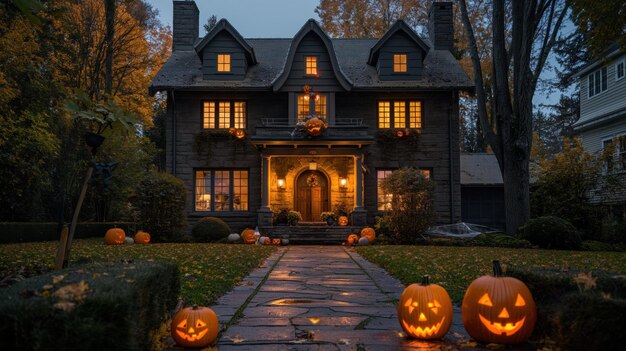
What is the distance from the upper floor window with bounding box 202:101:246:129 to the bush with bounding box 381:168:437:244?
710cm

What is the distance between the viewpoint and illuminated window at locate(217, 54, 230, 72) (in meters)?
22.6

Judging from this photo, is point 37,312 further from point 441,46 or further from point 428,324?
point 441,46

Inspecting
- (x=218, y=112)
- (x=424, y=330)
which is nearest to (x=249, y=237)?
(x=218, y=112)

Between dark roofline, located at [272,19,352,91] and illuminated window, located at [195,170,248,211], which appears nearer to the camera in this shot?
dark roofline, located at [272,19,352,91]

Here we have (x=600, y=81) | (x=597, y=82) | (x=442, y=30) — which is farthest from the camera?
(x=442, y=30)

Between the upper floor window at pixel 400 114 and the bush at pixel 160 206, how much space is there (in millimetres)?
8588

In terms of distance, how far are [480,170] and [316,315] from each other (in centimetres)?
2382

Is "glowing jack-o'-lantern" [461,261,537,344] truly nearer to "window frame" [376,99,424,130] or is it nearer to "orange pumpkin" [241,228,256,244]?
"orange pumpkin" [241,228,256,244]

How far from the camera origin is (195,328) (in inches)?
166

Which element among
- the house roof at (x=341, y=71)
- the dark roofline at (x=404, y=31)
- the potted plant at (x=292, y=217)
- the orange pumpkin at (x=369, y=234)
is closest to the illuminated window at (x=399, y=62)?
the house roof at (x=341, y=71)

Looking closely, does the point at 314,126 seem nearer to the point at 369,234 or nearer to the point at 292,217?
the point at 292,217

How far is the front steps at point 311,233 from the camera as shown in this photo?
19.7 metres

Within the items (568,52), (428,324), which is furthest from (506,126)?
(568,52)

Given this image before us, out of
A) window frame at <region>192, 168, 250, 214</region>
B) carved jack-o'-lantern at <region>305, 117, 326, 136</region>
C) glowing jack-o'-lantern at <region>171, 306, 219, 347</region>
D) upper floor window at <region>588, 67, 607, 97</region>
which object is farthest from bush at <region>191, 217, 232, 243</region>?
upper floor window at <region>588, 67, 607, 97</region>
